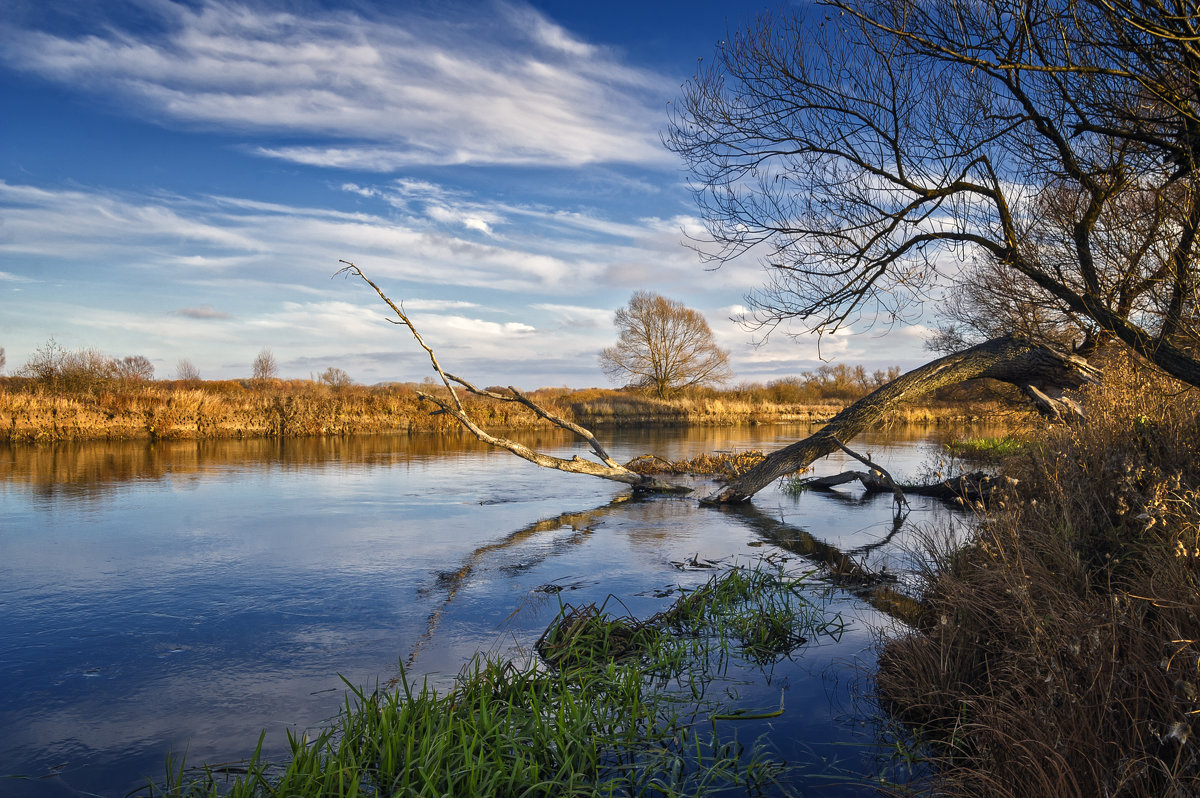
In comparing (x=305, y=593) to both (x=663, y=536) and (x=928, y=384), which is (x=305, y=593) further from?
(x=928, y=384)

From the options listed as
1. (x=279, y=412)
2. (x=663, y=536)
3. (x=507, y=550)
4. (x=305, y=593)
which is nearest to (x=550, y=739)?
(x=305, y=593)

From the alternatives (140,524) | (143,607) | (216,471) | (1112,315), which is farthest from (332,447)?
(1112,315)

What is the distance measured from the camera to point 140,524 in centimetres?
1014

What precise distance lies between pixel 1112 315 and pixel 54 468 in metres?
19.2

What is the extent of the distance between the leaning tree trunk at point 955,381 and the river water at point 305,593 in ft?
3.05

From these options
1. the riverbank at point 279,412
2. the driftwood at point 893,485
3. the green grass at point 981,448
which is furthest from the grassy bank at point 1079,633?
the riverbank at point 279,412

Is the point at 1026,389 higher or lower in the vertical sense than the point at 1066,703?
higher

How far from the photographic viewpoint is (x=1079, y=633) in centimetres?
326

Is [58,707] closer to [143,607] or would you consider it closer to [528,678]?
[143,607]

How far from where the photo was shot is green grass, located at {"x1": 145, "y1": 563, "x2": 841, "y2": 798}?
125 inches

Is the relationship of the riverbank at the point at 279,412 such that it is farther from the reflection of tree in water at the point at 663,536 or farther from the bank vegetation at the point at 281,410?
the reflection of tree in water at the point at 663,536

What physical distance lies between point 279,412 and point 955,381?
24.8 metres

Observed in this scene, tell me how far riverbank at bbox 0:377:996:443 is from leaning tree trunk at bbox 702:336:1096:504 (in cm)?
698

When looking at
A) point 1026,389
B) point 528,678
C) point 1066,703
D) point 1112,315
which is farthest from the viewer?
point 1026,389
